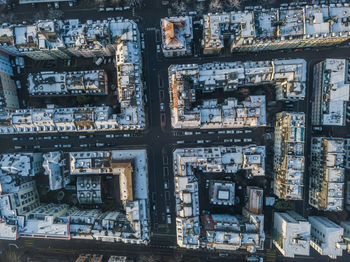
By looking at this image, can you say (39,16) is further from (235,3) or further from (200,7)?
(235,3)

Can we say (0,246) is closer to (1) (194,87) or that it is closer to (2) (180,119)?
(2) (180,119)

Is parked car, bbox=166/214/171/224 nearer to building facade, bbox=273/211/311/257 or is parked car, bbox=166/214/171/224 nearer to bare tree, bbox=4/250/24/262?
building facade, bbox=273/211/311/257

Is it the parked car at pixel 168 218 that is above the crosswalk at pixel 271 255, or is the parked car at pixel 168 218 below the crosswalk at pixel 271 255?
above

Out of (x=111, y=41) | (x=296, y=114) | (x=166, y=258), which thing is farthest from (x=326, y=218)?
(x=111, y=41)

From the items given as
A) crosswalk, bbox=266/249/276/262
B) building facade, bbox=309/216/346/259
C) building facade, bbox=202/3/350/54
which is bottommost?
crosswalk, bbox=266/249/276/262

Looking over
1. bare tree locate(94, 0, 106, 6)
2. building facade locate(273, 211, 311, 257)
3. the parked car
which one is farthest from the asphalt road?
building facade locate(273, 211, 311, 257)

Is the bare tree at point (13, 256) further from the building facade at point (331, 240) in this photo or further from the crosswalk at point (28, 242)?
the building facade at point (331, 240)

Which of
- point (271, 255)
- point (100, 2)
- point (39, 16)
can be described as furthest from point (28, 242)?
point (100, 2)

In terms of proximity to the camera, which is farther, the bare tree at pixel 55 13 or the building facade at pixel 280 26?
the bare tree at pixel 55 13

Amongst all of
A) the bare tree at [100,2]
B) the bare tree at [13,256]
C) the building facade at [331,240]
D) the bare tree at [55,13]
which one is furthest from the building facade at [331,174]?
the bare tree at [13,256]

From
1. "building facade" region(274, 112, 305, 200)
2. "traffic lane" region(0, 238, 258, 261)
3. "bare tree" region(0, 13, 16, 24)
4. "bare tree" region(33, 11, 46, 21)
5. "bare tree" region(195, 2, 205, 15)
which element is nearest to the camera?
"building facade" region(274, 112, 305, 200)

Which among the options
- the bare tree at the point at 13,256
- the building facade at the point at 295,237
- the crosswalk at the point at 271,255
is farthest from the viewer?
the bare tree at the point at 13,256
